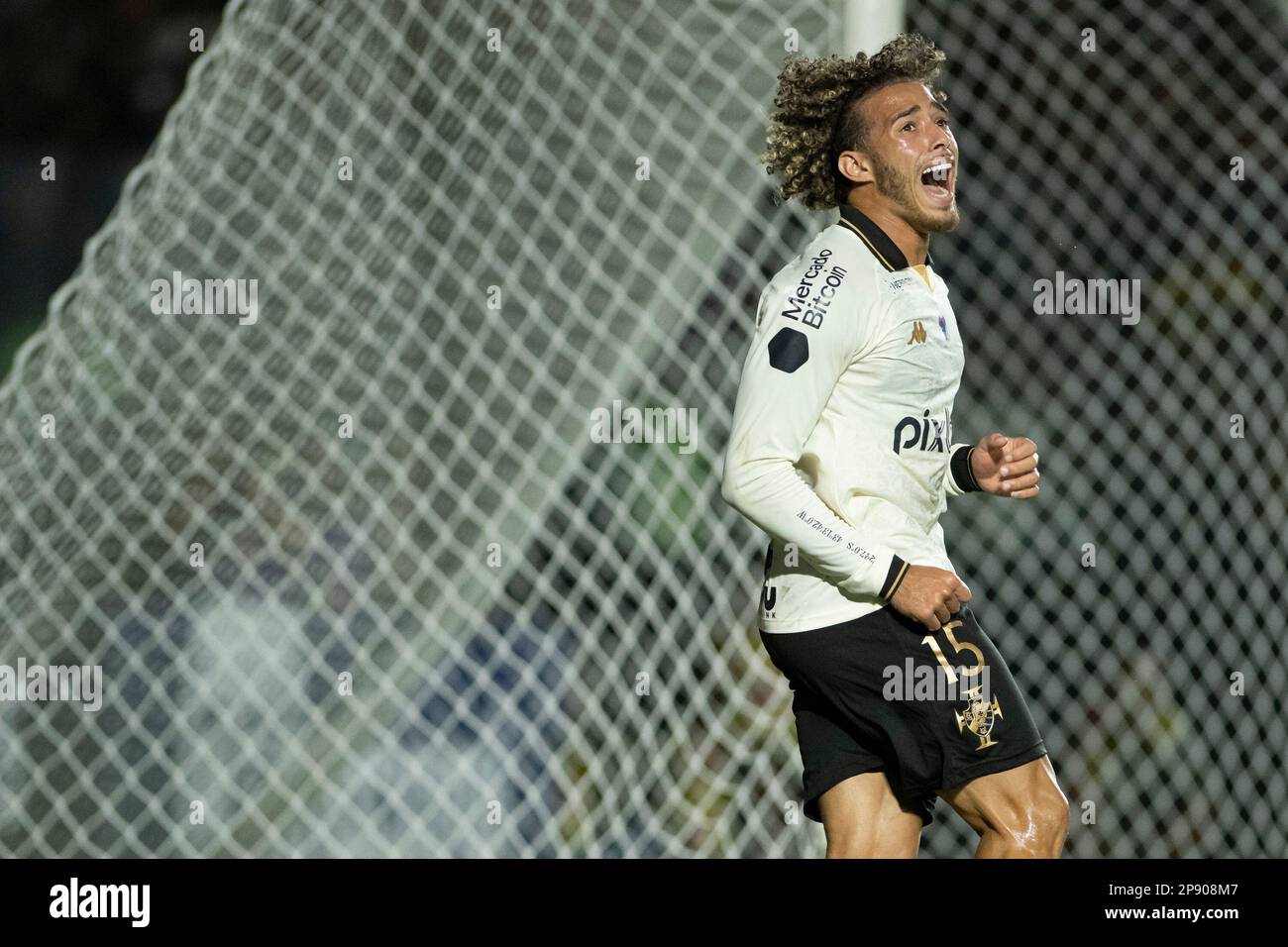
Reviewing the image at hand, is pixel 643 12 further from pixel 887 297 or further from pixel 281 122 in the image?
pixel 887 297

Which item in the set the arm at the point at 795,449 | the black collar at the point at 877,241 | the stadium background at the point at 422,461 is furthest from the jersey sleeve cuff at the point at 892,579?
the stadium background at the point at 422,461

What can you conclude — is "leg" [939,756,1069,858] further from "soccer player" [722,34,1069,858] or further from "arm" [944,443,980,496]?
"arm" [944,443,980,496]

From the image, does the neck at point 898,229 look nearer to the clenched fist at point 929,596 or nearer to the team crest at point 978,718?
the clenched fist at point 929,596

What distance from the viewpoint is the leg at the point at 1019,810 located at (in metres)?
2.10

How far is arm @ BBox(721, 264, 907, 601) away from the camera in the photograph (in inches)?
79.4

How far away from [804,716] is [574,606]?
1.30 meters

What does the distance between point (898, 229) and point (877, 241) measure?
47 millimetres

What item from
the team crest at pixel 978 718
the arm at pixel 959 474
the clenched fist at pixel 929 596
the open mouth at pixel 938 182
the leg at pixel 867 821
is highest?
the open mouth at pixel 938 182

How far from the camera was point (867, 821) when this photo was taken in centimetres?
215

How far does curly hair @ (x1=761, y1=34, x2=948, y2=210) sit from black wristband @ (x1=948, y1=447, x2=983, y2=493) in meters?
0.43

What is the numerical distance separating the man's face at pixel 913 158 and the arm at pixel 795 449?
0.75 feet

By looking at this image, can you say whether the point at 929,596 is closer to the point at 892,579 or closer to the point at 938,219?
the point at 892,579

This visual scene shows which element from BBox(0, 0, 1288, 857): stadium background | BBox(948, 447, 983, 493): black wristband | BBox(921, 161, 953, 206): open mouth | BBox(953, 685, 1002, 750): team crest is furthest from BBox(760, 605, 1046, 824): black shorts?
BBox(0, 0, 1288, 857): stadium background

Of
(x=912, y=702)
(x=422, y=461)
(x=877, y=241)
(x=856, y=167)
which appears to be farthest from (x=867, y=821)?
(x=422, y=461)
